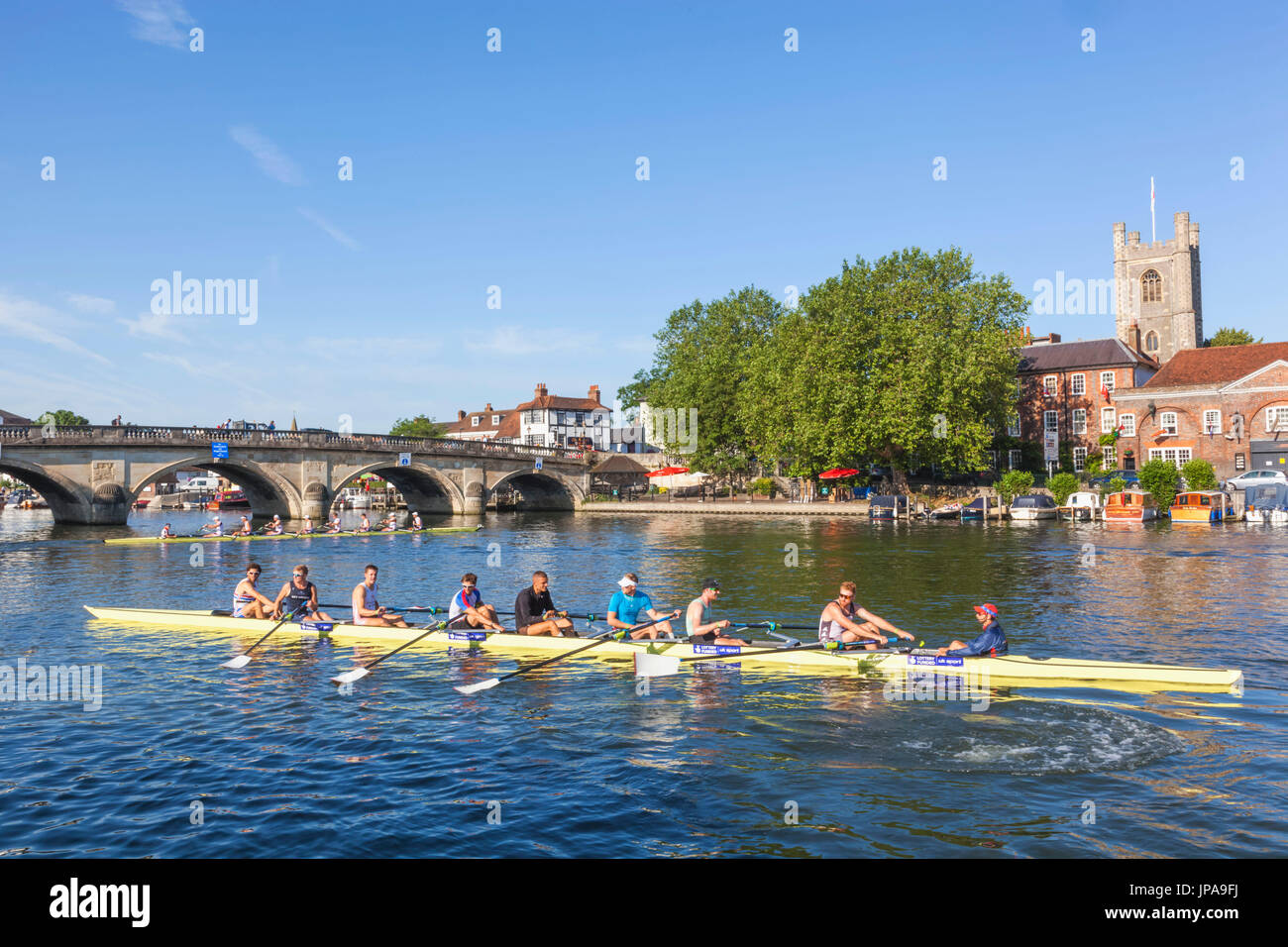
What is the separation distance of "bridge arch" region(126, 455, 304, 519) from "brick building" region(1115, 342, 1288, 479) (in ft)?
216

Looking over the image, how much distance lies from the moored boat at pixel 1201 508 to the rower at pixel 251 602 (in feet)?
181

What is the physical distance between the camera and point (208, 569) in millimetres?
36688

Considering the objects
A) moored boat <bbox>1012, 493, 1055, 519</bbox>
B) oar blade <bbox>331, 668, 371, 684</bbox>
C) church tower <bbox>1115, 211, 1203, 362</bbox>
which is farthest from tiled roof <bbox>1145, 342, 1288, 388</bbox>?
oar blade <bbox>331, 668, 371, 684</bbox>

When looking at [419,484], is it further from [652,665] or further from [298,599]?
[652,665]

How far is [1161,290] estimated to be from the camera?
95625 mm

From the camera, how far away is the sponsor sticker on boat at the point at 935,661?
608 inches

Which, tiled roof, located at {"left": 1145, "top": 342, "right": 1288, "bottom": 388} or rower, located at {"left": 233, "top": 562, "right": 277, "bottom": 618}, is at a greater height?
tiled roof, located at {"left": 1145, "top": 342, "right": 1288, "bottom": 388}

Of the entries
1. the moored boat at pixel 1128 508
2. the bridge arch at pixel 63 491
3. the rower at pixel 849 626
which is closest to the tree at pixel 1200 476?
the moored boat at pixel 1128 508

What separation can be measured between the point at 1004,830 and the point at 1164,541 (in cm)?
4001

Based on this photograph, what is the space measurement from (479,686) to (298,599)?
787 centimetres

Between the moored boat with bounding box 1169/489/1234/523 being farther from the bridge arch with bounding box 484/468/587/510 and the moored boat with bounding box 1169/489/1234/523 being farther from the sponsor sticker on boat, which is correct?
the bridge arch with bounding box 484/468/587/510

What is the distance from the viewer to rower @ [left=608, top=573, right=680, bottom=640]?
60.1ft
